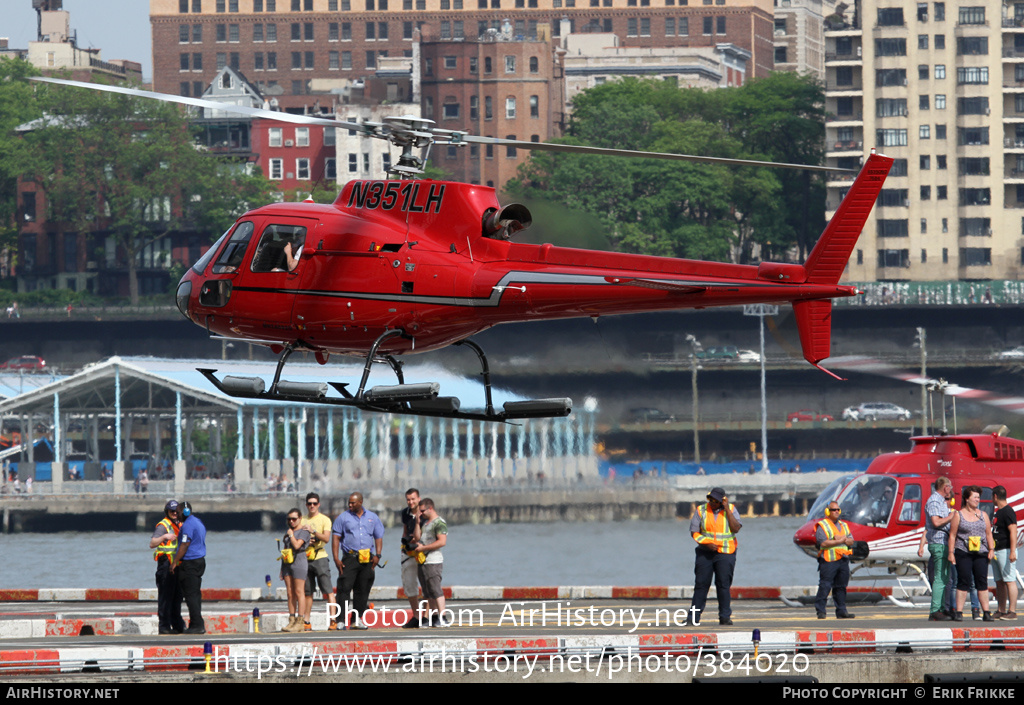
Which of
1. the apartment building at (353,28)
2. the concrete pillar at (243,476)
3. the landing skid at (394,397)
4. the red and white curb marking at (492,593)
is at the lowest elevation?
the concrete pillar at (243,476)

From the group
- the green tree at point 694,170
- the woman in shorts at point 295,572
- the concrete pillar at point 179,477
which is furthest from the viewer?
the green tree at point 694,170

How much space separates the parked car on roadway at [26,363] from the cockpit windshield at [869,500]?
298ft

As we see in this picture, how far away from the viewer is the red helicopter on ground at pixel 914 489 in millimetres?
27406

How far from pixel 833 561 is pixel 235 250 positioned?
8729mm

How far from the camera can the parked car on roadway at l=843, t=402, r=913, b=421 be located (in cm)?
10750

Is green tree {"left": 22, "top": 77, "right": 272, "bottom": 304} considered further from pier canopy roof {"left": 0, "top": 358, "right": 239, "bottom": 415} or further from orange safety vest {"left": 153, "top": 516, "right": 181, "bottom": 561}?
orange safety vest {"left": 153, "top": 516, "right": 181, "bottom": 561}

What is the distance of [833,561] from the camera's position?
2259 centimetres

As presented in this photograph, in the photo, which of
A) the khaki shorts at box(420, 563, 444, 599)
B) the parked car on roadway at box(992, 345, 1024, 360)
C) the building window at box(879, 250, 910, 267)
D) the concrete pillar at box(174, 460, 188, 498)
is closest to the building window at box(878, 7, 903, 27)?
the building window at box(879, 250, 910, 267)

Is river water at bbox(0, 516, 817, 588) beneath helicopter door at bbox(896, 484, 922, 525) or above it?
beneath

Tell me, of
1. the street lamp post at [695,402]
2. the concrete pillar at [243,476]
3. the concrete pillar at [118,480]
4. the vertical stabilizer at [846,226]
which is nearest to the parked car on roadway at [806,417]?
the street lamp post at [695,402]

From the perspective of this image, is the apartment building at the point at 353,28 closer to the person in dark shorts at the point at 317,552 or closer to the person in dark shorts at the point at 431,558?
the person in dark shorts at the point at 317,552

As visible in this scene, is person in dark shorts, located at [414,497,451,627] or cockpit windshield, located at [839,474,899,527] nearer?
person in dark shorts, located at [414,497,451,627]

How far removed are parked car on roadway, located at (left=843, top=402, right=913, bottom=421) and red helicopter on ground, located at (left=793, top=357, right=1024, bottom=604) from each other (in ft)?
263

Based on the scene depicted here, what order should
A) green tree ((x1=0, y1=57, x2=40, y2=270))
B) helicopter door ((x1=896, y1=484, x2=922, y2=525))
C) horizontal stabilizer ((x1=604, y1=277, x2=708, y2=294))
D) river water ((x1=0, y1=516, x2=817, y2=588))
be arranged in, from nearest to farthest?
1. horizontal stabilizer ((x1=604, y1=277, x2=708, y2=294))
2. helicopter door ((x1=896, y1=484, x2=922, y2=525))
3. river water ((x1=0, y1=516, x2=817, y2=588))
4. green tree ((x1=0, y1=57, x2=40, y2=270))
